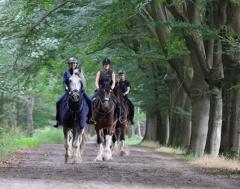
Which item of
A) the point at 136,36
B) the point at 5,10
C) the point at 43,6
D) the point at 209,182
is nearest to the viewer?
the point at 209,182

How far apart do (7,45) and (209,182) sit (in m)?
16.5

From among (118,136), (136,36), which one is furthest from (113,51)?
(118,136)

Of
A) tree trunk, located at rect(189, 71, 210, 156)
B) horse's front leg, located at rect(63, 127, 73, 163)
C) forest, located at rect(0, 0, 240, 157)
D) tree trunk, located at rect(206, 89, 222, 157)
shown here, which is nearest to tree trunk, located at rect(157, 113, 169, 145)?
forest, located at rect(0, 0, 240, 157)

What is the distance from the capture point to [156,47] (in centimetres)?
3238

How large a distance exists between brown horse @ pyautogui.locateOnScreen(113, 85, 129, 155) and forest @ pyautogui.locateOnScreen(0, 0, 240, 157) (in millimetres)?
2577

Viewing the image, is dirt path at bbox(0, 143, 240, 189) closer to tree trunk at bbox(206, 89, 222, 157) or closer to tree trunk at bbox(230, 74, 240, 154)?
tree trunk at bbox(230, 74, 240, 154)

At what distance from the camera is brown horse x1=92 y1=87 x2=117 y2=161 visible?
19500mm

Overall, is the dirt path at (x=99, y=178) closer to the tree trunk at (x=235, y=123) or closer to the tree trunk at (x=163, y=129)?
the tree trunk at (x=235, y=123)

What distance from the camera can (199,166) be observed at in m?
20.5

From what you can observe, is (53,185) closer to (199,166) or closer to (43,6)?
(199,166)

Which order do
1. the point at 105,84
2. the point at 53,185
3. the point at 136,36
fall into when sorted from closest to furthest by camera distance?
the point at 53,185 < the point at 105,84 < the point at 136,36

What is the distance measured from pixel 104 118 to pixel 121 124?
294 cm

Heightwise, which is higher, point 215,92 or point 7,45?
point 7,45

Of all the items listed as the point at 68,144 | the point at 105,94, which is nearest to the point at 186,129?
the point at 105,94
